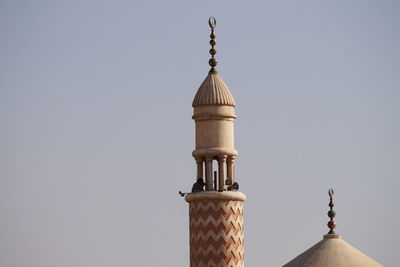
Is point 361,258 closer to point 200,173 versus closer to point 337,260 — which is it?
point 337,260

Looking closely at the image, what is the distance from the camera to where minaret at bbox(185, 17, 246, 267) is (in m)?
46.6

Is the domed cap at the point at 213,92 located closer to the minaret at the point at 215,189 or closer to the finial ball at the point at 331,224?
the minaret at the point at 215,189

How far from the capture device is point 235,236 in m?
46.7

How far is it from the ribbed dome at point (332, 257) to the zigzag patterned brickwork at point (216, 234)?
7.83 ft

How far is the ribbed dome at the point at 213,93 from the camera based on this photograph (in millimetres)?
47438

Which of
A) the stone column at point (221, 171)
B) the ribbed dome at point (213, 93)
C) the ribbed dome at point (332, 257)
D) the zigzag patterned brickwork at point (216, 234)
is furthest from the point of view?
the ribbed dome at point (213, 93)

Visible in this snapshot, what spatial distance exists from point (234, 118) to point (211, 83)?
43.0 inches

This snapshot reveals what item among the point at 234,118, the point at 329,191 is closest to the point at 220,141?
the point at 234,118

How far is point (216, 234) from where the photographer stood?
46562 mm

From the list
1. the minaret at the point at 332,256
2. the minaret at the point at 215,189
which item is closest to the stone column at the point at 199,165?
the minaret at the point at 215,189

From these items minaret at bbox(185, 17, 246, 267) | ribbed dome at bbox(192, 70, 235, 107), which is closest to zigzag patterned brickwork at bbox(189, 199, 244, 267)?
minaret at bbox(185, 17, 246, 267)

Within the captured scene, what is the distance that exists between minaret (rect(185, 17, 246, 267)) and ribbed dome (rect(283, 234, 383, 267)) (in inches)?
100

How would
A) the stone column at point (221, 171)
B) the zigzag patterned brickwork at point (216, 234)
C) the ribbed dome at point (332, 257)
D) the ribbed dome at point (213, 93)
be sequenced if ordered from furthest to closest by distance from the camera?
the ribbed dome at point (213, 93) → the stone column at point (221, 171) → the zigzag patterned brickwork at point (216, 234) → the ribbed dome at point (332, 257)

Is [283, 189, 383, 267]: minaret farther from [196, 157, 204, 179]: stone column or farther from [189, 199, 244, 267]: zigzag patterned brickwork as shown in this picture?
[196, 157, 204, 179]: stone column
